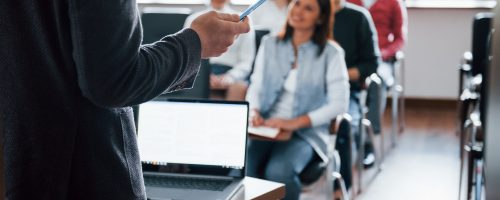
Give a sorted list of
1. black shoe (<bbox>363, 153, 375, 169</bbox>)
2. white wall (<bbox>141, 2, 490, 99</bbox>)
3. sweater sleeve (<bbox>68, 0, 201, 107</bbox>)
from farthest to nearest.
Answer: white wall (<bbox>141, 2, 490, 99</bbox>)
black shoe (<bbox>363, 153, 375, 169</bbox>)
sweater sleeve (<bbox>68, 0, 201, 107</bbox>)

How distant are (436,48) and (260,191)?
5.52 m

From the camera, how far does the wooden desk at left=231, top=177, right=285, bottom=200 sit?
5.58 feet

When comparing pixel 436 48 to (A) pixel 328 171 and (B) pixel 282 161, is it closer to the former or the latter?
(A) pixel 328 171

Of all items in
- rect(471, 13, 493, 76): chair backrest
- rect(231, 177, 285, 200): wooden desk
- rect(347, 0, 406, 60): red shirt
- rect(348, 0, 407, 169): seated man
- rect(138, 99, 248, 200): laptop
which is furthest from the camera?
rect(347, 0, 406, 60): red shirt

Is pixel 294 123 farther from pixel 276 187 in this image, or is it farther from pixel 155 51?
pixel 155 51

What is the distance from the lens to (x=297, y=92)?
3.43m

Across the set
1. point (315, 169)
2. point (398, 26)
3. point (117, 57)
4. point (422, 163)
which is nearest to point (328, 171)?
point (315, 169)

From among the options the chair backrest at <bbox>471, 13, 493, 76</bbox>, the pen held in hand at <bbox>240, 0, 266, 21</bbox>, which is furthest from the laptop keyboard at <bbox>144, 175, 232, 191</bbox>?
the chair backrest at <bbox>471, 13, 493, 76</bbox>

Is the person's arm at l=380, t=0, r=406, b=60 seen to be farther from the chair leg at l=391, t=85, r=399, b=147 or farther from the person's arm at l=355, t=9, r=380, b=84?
the person's arm at l=355, t=9, r=380, b=84

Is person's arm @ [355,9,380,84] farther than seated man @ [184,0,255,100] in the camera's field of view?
No

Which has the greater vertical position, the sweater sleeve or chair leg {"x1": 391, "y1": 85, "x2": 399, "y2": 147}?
the sweater sleeve

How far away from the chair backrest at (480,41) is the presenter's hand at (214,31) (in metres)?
3.30

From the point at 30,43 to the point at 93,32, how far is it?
0.13m

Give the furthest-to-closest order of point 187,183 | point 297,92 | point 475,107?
1. point 475,107
2. point 297,92
3. point 187,183
